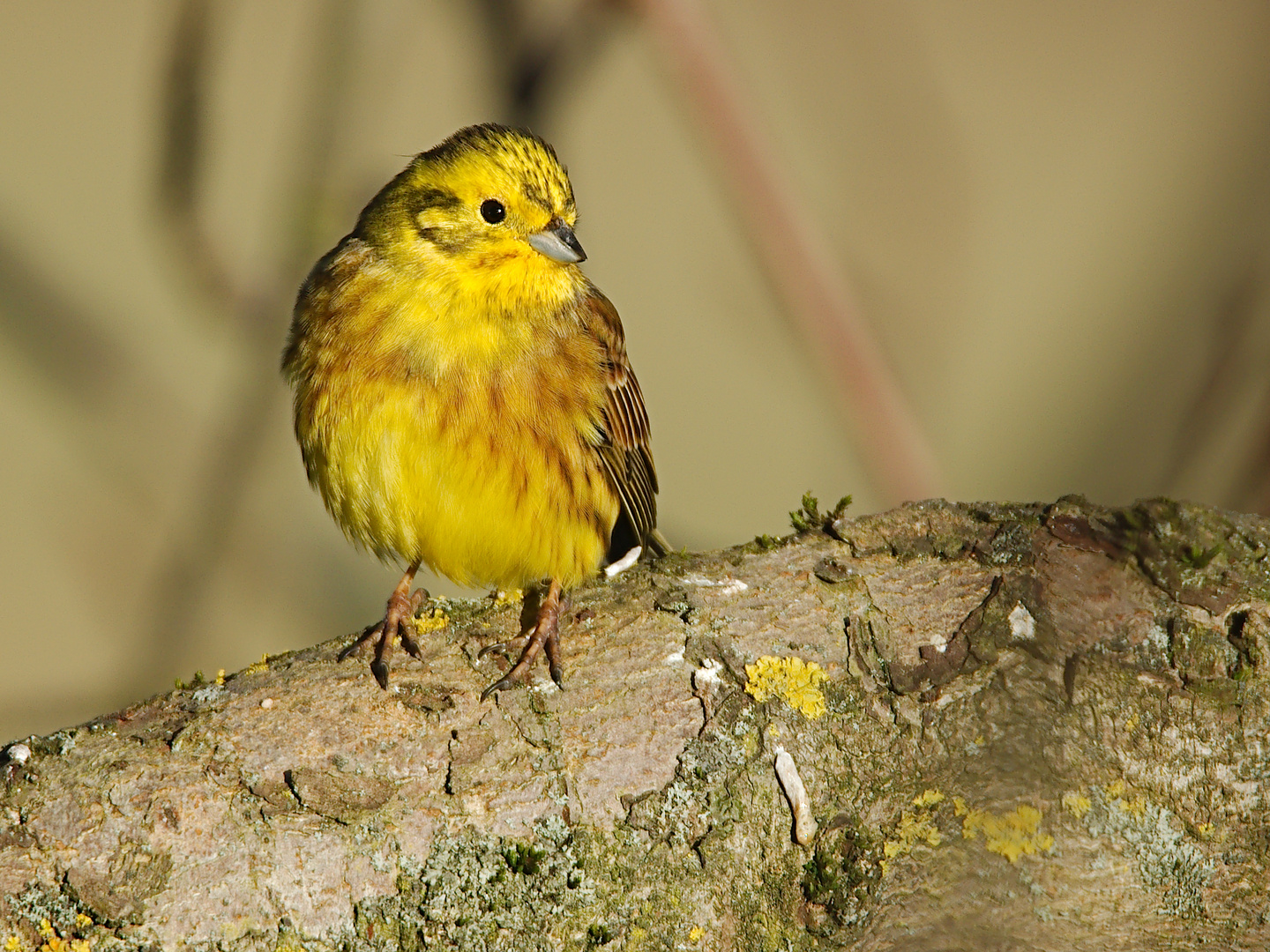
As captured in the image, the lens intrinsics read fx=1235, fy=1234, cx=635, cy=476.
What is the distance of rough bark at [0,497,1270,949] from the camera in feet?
7.75

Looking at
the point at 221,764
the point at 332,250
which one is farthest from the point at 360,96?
the point at 221,764

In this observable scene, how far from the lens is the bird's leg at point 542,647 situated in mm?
2742

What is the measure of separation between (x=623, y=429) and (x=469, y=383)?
2.13 feet

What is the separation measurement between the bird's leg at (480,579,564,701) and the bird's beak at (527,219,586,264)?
3.58ft

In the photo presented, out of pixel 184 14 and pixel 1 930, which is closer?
pixel 1 930

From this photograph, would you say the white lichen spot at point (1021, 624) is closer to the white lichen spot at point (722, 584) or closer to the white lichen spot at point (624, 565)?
the white lichen spot at point (722, 584)

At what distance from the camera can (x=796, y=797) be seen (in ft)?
8.20

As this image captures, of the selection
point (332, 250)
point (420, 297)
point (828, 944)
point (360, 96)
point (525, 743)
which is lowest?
point (828, 944)

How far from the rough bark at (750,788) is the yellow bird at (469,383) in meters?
0.81

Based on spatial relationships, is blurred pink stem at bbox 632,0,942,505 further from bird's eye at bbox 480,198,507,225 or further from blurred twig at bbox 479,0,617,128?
bird's eye at bbox 480,198,507,225

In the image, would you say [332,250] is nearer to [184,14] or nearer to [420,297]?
[420,297]

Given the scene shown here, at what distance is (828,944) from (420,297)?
7.26 ft

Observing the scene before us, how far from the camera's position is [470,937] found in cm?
240

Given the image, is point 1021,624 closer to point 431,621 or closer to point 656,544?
point 431,621
